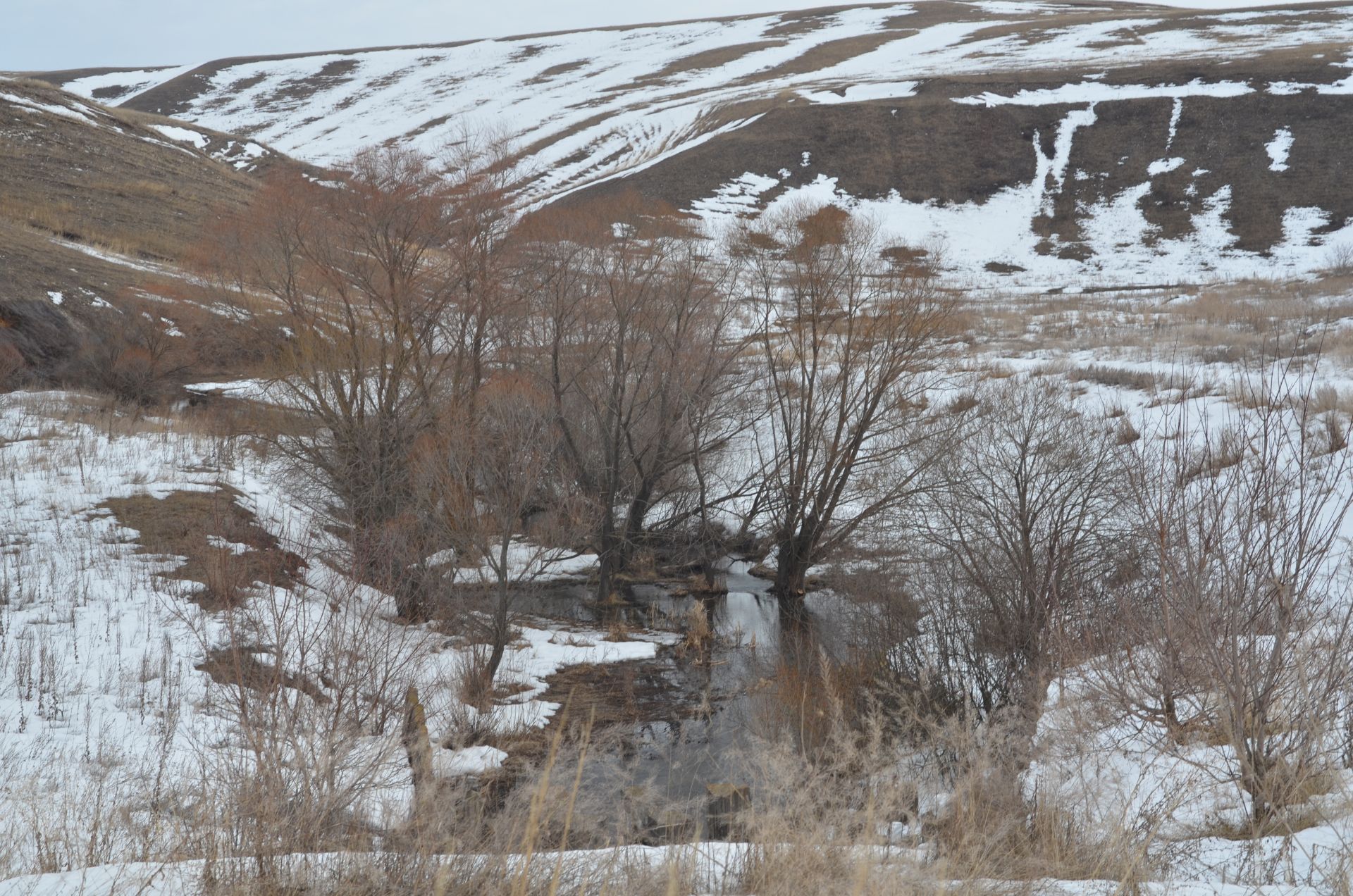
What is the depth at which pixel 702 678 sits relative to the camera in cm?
1254

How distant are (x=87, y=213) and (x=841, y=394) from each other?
77.4ft

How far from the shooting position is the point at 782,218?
1912 cm

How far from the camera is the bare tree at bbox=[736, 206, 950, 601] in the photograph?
1605 cm

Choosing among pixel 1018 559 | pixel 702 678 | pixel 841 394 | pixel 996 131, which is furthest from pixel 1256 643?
pixel 996 131

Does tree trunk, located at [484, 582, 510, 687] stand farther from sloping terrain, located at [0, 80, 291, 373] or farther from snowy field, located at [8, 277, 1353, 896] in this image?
sloping terrain, located at [0, 80, 291, 373]

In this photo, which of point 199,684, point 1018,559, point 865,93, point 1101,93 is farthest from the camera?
point 865,93

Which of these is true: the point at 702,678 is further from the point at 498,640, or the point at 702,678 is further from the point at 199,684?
the point at 199,684

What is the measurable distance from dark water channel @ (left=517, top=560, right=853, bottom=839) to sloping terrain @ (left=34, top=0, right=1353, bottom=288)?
18.4 meters

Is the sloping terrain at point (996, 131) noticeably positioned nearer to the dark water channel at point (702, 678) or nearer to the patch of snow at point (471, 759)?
the dark water channel at point (702, 678)

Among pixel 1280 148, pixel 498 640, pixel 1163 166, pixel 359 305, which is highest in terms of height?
pixel 1280 148

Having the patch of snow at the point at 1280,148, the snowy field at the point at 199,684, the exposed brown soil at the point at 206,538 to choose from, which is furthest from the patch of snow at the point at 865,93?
the exposed brown soil at the point at 206,538

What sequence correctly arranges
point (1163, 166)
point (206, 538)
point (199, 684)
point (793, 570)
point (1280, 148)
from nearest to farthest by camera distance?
point (199, 684)
point (206, 538)
point (793, 570)
point (1280, 148)
point (1163, 166)

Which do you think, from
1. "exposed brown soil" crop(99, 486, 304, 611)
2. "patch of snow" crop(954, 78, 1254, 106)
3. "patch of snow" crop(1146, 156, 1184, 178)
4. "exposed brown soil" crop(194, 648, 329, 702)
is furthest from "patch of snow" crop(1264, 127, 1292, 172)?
"exposed brown soil" crop(194, 648, 329, 702)

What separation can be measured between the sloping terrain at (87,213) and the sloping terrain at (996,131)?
971 cm
